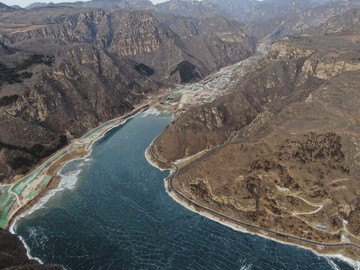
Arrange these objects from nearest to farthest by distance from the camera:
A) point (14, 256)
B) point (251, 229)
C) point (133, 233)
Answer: point (14, 256) < point (251, 229) < point (133, 233)

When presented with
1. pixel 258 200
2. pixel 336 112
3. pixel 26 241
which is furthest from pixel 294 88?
pixel 26 241

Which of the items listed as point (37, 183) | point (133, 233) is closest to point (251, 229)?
point (133, 233)

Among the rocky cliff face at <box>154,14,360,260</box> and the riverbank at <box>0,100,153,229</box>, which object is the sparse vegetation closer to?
the riverbank at <box>0,100,153,229</box>

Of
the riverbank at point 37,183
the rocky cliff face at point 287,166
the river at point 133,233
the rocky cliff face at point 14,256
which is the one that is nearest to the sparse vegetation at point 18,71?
the riverbank at point 37,183

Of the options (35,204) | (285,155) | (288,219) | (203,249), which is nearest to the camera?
(203,249)

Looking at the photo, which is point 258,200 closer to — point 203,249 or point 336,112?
point 203,249

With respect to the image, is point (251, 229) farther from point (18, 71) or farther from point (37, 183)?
point (18, 71)
